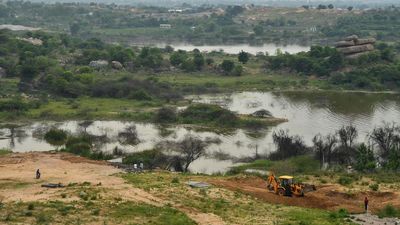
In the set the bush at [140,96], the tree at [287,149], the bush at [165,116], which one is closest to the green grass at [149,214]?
the tree at [287,149]

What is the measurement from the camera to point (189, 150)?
34656 millimetres

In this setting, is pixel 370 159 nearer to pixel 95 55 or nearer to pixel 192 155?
pixel 192 155

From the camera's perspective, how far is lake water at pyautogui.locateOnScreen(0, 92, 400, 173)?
38834 mm

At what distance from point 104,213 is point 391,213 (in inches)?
375

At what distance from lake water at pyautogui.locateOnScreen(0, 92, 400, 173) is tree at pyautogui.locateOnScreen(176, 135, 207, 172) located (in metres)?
0.57

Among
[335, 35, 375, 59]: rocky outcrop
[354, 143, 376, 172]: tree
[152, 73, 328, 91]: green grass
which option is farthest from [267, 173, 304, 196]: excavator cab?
[335, 35, 375, 59]: rocky outcrop

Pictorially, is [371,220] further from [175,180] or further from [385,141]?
[385,141]

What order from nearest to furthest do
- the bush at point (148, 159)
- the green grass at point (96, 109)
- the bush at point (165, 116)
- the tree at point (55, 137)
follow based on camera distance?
the bush at point (148, 159)
the tree at point (55, 137)
the bush at point (165, 116)
the green grass at point (96, 109)

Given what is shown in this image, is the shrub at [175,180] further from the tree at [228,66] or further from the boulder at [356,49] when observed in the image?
the boulder at [356,49]

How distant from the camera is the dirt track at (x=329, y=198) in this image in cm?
2345

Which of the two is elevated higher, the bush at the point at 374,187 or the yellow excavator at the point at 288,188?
the yellow excavator at the point at 288,188

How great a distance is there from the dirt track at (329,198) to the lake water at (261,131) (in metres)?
8.91

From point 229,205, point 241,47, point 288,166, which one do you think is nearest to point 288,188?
point 229,205

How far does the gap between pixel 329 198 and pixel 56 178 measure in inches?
442
